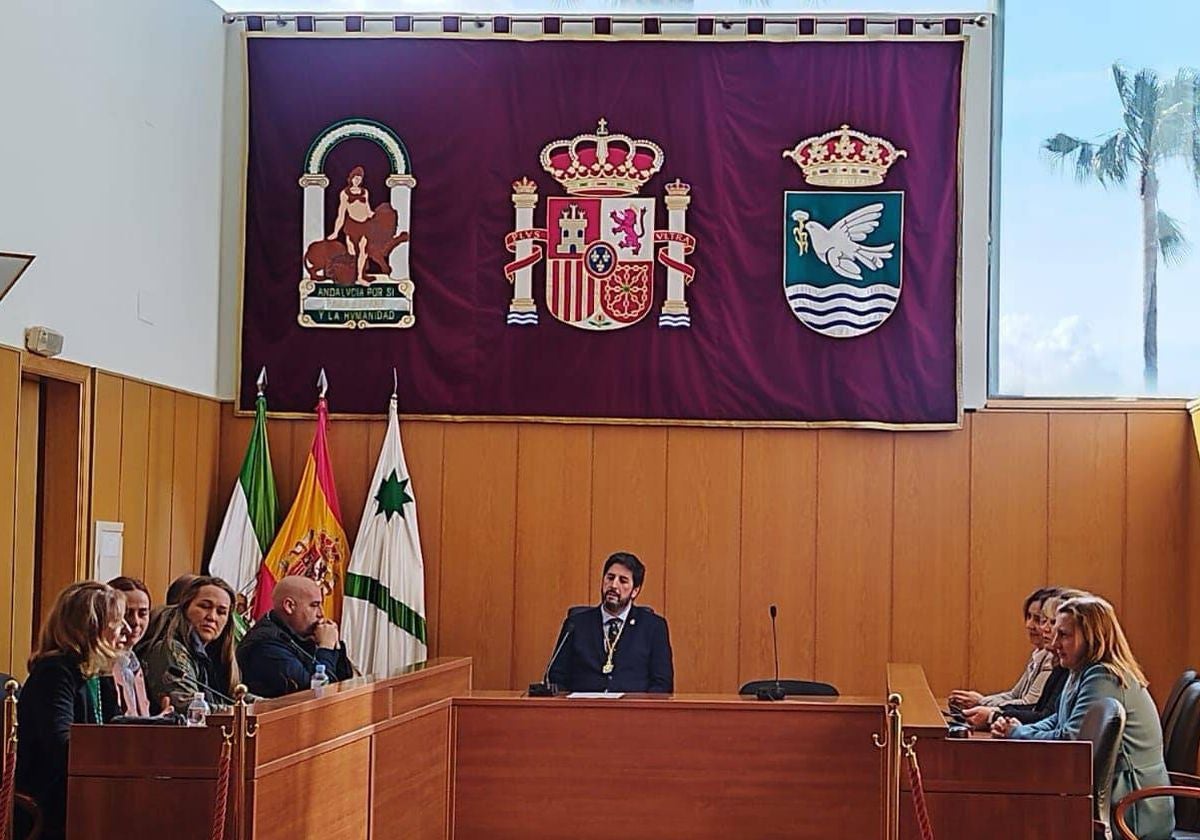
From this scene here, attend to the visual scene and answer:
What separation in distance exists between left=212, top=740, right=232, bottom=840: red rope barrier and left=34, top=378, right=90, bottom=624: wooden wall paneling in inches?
131

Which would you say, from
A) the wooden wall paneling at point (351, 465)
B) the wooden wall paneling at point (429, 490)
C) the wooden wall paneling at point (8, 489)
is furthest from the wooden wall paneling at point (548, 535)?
the wooden wall paneling at point (8, 489)

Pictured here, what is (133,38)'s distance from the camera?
8.28m

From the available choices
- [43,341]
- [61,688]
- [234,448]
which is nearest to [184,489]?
[234,448]

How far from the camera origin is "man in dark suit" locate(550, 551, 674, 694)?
25.4ft

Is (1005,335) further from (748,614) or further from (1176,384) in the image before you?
(748,614)

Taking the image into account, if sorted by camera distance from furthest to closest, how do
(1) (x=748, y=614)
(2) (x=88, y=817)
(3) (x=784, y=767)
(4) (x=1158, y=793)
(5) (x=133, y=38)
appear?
(1) (x=748, y=614), (5) (x=133, y=38), (3) (x=784, y=767), (4) (x=1158, y=793), (2) (x=88, y=817)

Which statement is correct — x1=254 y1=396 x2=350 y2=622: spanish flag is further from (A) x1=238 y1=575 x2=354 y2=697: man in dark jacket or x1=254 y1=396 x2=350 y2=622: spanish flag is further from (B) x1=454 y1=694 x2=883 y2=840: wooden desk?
(B) x1=454 y1=694 x2=883 y2=840: wooden desk

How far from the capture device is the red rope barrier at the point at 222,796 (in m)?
4.59

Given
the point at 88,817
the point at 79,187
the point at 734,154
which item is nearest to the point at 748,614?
the point at 734,154

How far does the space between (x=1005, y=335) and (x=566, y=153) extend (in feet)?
8.30

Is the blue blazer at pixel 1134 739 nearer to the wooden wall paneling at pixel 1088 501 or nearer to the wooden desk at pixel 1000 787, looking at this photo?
the wooden desk at pixel 1000 787

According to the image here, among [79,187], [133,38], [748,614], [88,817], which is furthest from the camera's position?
[748,614]

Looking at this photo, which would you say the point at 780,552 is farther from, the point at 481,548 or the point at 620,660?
the point at 620,660

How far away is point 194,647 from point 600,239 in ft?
11.8
